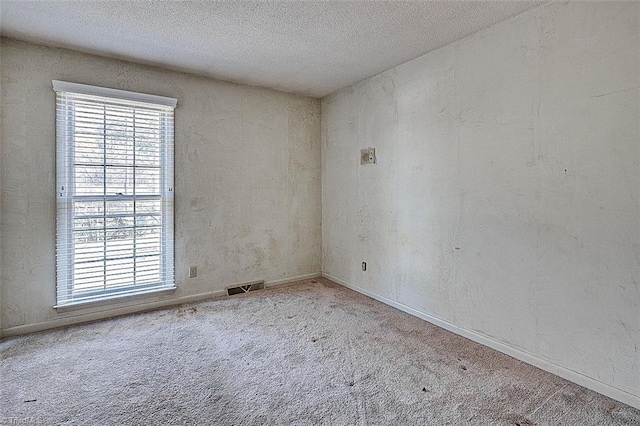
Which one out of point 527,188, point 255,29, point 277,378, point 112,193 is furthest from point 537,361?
point 112,193

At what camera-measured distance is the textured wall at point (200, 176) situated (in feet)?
8.88

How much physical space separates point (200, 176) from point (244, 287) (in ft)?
4.72

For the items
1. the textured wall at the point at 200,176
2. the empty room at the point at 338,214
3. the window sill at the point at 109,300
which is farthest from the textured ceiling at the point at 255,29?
the window sill at the point at 109,300

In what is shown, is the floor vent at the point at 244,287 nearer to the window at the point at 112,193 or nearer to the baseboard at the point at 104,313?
the baseboard at the point at 104,313

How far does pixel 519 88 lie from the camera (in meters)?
2.32

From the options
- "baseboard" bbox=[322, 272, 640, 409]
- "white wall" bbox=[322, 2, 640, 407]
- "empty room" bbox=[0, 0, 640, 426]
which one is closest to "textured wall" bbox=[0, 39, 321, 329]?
"empty room" bbox=[0, 0, 640, 426]

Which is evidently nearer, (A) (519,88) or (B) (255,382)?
(B) (255,382)

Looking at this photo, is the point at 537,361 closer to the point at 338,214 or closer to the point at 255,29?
the point at 338,214

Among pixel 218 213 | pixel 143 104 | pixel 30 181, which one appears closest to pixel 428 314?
pixel 218 213

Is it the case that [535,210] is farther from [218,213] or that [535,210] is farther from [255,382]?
[218,213]

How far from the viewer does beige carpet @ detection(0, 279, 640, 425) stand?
175cm

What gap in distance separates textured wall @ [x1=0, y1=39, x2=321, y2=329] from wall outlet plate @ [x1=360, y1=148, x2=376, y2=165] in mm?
893

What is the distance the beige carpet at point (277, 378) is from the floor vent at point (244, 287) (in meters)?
0.74

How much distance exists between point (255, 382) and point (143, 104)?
283cm
